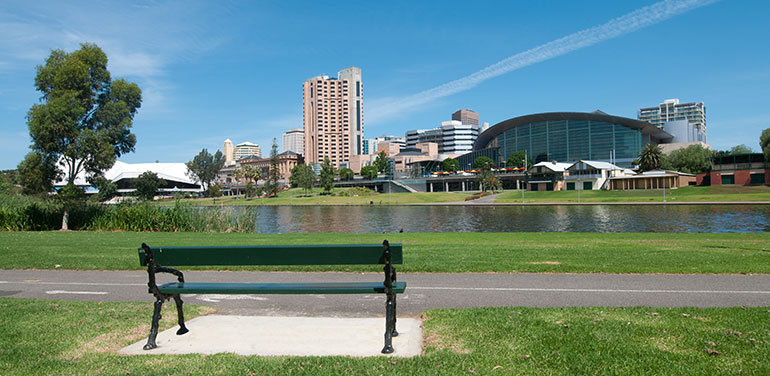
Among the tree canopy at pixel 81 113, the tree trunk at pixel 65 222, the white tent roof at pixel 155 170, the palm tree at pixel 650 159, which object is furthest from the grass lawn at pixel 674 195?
the white tent roof at pixel 155 170

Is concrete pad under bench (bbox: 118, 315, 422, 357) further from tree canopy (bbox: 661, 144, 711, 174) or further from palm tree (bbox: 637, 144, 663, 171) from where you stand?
tree canopy (bbox: 661, 144, 711, 174)

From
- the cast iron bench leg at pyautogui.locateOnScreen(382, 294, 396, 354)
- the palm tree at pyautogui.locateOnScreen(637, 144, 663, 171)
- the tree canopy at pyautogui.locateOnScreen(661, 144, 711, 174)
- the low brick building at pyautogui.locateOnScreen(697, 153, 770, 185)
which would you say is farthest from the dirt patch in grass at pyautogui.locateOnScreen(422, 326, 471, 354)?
the tree canopy at pyautogui.locateOnScreen(661, 144, 711, 174)

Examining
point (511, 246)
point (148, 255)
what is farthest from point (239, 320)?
point (511, 246)

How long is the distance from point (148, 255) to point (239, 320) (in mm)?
1416

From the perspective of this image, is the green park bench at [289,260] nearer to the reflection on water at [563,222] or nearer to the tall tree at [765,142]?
the reflection on water at [563,222]

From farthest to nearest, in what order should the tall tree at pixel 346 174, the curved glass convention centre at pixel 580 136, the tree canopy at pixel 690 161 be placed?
the tall tree at pixel 346 174, the curved glass convention centre at pixel 580 136, the tree canopy at pixel 690 161

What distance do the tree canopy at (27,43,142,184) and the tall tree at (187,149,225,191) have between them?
127 meters

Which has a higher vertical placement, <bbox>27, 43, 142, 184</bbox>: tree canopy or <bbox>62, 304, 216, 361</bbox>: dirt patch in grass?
<bbox>27, 43, 142, 184</bbox>: tree canopy

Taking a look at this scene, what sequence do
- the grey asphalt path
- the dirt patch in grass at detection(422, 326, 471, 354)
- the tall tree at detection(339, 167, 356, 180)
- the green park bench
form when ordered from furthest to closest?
1. the tall tree at detection(339, 167, 356, 180)
2. the grey asphalt path
3. the green park bench
4. the dirt patch in grass at detection(422, 326, 471, 354)

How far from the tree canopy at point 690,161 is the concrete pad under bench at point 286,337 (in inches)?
4320

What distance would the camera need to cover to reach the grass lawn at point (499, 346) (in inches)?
163

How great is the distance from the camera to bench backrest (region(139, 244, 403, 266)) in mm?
5082


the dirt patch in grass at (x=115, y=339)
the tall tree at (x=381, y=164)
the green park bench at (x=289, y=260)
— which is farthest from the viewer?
the tall tree at (x=381, y=164)

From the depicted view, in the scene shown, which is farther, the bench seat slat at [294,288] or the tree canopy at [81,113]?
the tree canopy at [81,113]
